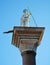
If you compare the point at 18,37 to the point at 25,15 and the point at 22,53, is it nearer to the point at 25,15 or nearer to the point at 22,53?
the point at 22,53

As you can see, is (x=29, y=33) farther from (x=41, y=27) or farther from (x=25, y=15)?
(x=25, y=15)

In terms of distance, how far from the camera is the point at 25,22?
7590 mm

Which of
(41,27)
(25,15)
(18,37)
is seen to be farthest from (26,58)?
(25,15)

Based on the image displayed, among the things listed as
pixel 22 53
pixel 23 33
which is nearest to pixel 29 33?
pixel 23 33

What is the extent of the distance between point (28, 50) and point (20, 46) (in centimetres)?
34

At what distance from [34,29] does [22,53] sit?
98 centimetres

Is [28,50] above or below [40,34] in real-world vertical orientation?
below

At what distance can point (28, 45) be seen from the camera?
711 centimetres

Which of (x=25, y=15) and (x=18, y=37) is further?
(x=25, y=15)

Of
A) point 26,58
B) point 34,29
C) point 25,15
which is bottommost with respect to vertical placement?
point 26,58

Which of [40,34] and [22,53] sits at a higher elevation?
[40,34]

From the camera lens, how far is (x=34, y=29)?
691cm

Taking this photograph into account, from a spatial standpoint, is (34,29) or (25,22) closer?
(34,29)

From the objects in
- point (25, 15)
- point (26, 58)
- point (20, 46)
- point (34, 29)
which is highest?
point (25, 15)
